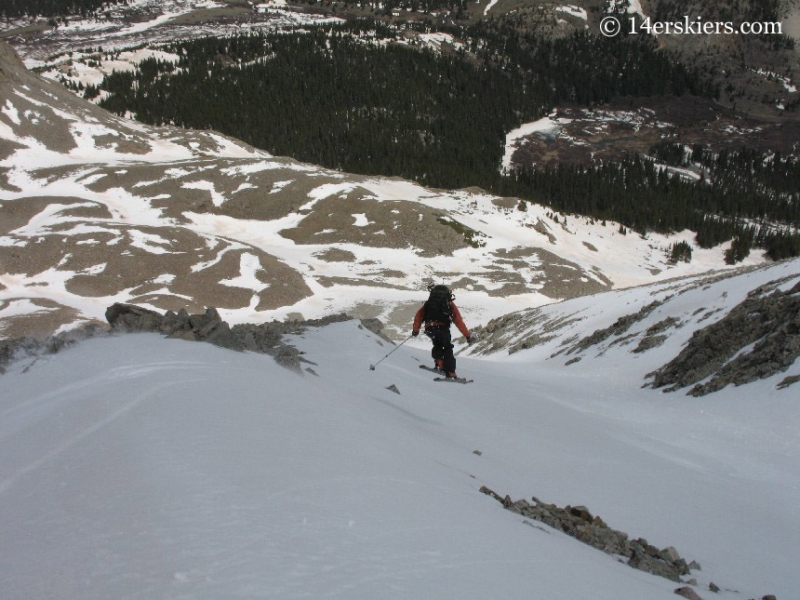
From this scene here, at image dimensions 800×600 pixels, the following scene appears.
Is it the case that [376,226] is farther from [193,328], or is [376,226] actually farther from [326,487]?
[326,487]

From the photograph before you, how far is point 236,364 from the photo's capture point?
9445 mm

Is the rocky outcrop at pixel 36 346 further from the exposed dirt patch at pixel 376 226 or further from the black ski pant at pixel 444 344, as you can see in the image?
the exposed dirt patch at pixel 376 226

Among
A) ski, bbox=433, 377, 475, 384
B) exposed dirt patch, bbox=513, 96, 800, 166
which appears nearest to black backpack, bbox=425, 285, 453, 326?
ski, bbox=433, 377, 475, 384

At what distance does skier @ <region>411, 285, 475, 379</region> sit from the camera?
15086mm

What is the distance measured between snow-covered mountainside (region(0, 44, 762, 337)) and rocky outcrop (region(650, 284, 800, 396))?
37.1 meters

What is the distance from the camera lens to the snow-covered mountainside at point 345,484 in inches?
129

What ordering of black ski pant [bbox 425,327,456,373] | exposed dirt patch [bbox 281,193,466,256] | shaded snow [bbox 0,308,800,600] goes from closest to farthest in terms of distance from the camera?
1. shaded snow [bbox 0,308,800,600]
2. black ski pant [bbox 425,327,456,373]
3. exposed dirt patch [bbox 281,193,466,256]

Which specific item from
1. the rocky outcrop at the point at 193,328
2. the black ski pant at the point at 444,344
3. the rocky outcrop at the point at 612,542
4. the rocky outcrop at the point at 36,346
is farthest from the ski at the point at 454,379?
the rocky outcrop at the point at 612,542

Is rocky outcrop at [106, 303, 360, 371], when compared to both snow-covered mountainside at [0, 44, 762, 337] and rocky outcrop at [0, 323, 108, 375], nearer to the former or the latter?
rocky outcrop at [0, 323, 108, 375]

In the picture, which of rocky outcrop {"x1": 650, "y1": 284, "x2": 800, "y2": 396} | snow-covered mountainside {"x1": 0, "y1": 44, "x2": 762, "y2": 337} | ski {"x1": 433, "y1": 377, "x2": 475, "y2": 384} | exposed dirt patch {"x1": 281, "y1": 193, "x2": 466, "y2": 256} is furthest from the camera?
exposed dirt patch {"x1": 281, "y1": 193, "x2": 466, "y2": 256}

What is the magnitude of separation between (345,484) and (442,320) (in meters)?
10.7

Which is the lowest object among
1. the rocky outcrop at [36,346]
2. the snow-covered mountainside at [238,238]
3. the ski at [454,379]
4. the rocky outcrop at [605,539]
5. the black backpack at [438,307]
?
the snow-covered mountainside at [238,238]

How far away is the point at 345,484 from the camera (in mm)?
4750

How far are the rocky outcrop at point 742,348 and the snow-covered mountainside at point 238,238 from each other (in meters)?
37.1
